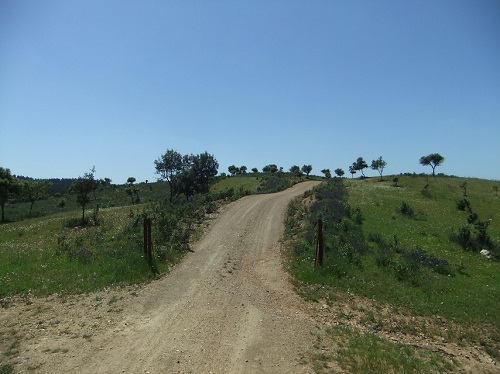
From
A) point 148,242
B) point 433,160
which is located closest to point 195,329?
point 148,242

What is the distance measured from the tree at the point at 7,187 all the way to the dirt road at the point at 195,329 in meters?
47.9

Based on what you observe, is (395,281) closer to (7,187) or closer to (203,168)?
(203,168)

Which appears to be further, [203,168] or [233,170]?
[233,170]

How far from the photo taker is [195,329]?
12.4m

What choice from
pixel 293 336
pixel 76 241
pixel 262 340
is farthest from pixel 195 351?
pixel 76 241

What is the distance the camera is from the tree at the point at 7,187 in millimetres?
55231

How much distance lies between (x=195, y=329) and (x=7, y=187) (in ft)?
184

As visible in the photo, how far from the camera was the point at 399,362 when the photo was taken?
10703 mm

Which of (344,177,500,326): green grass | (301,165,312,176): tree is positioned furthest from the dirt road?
(301,165,312,176): tree

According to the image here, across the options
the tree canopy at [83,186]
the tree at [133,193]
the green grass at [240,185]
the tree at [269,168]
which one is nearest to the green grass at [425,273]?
the tree canopy at [83,186]

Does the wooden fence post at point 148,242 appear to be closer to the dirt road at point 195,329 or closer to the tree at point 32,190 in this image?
the dirt road at point 195,329

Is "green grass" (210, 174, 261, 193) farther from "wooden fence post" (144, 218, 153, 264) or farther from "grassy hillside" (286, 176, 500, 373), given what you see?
"wooden fence post" (144, 218, 153, 264)

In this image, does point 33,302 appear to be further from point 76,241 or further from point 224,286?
point 76,241

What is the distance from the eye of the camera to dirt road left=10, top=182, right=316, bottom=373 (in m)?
10.2
